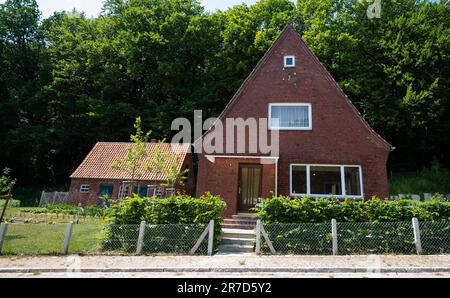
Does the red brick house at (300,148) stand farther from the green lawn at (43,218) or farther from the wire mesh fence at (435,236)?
the green lawn at (43,218)

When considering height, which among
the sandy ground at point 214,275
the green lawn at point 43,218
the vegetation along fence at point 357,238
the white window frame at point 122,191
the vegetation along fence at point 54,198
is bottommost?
the sandy ground at point 214,275

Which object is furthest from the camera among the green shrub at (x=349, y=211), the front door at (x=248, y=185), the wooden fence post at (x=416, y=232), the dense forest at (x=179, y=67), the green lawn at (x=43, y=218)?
the dense forest at (x=179, y=67)

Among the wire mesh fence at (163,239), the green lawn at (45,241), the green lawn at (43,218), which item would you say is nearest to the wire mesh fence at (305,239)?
the wire mesh fence at (163,239)

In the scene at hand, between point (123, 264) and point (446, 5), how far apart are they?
37465 mm

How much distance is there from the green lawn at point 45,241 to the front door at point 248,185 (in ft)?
21.6

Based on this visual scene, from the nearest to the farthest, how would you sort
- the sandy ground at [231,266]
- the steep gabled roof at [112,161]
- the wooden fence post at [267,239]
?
the sandy ground at [231,266]
the wooden fence post at [267,239]
the steep gabled roof at [112,161]

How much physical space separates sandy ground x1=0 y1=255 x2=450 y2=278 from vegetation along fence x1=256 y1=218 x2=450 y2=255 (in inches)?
22.0

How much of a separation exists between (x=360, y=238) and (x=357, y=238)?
3.9 inches

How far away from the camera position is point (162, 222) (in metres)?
9.87

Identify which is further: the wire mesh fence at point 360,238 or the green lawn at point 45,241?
the green lawn at point 45,241

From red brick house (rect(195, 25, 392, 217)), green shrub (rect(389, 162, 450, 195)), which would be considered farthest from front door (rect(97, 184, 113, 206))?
green shrub (rect(389, 162, 450, 195))

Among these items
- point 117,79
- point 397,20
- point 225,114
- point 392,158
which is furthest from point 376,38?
point 117,79

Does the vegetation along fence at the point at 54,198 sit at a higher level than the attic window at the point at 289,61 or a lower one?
lower

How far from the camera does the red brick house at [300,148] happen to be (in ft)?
44.9
